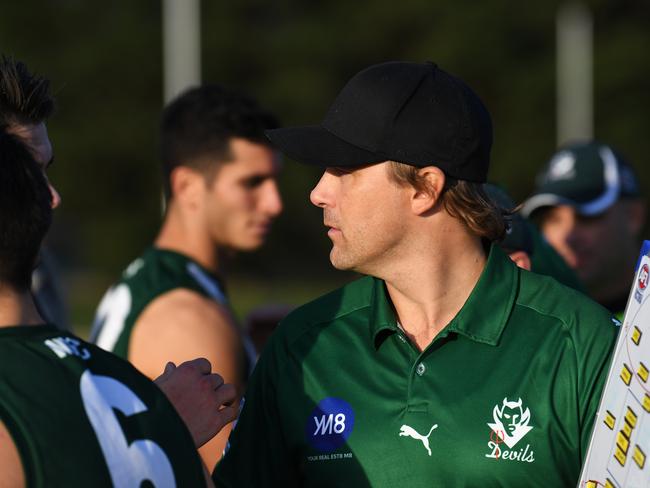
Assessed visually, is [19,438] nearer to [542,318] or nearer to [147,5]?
[542,318]

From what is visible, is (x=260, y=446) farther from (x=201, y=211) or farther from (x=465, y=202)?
(x=201, y=211)

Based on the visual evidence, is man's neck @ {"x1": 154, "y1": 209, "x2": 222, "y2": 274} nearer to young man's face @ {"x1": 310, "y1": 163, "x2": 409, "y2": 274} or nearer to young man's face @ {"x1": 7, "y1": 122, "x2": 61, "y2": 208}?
young man's face @ {"x1": 7, "y1": 122, "x2": 61, "y2": 208}

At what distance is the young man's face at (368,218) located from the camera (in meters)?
3.34

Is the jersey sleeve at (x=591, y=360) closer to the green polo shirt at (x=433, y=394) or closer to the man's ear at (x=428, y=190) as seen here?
the green polo shirt at (x=433, y=394)

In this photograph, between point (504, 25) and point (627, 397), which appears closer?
point (627, 397)

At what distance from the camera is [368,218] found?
132 inches

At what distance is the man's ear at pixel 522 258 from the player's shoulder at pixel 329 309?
2.30ft

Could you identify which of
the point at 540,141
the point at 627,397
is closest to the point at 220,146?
the point at 627,397

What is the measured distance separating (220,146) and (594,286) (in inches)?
69.9

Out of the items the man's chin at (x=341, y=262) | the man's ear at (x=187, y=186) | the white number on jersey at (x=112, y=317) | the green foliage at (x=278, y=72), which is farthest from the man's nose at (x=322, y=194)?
the green foliage at (x=278, y=72)

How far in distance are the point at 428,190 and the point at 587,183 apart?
255 cm

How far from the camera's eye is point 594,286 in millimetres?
5547

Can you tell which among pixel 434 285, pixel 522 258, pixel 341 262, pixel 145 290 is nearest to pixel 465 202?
pixel 434 285

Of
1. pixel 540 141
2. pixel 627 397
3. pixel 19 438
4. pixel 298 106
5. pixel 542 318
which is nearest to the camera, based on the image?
pixel 19 438
